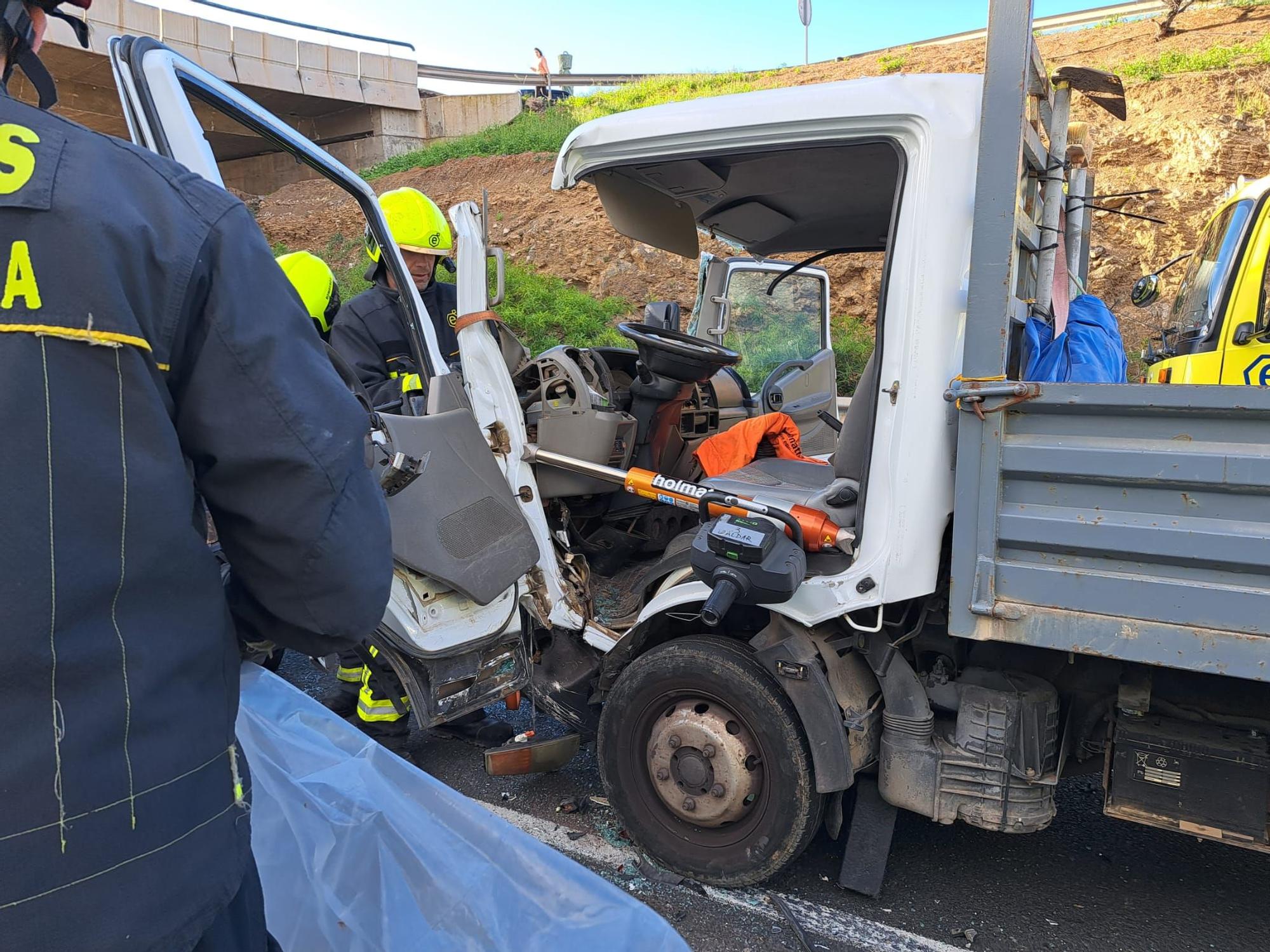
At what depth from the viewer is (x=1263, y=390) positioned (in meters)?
1.86

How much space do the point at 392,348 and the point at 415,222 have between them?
2.35 feet

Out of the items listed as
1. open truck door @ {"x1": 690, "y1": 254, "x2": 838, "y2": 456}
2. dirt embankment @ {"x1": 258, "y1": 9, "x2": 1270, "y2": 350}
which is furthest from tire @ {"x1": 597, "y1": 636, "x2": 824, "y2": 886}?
dirt embankment @ {"x1": 258, "y1": 9, "x2": 1270, "y2": 350}

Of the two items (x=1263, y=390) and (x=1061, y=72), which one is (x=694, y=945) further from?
(x=1061, y=72)

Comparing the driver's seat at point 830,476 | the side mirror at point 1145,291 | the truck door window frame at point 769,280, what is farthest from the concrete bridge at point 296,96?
the driver's seat at point 830,476

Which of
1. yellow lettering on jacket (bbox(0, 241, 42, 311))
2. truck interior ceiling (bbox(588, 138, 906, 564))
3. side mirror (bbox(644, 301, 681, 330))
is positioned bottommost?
side mirror (bbox(644, 301, 681, 330))

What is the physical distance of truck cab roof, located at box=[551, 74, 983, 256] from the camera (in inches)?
89.3

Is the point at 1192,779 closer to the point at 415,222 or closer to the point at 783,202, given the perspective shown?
the point at 783,202

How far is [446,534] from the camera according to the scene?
283 centimetres

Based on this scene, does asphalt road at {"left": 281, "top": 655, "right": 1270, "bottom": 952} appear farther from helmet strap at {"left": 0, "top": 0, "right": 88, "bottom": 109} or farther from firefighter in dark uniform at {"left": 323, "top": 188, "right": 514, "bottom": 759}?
helmet strap at {"left": 0, "top": 0, "right": 88, "bottom": 109}

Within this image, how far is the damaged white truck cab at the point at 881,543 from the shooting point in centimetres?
205

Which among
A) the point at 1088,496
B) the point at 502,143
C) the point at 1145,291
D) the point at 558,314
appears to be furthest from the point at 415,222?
the point at 502,143

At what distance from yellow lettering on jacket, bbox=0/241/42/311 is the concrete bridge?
23.5 metres

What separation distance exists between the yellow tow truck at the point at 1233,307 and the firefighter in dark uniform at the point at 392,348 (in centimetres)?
349

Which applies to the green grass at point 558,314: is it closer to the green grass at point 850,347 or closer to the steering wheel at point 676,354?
the green grass at point 850,347
